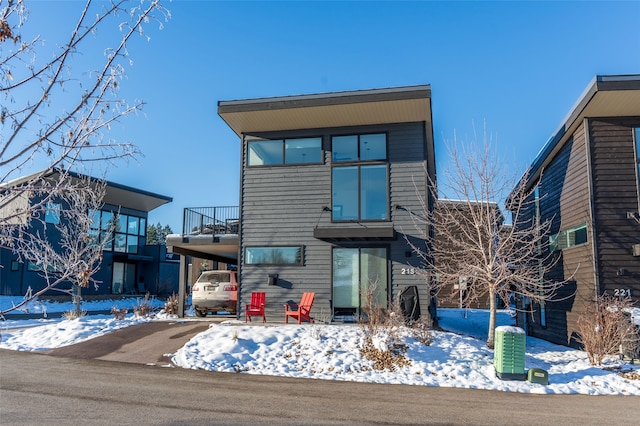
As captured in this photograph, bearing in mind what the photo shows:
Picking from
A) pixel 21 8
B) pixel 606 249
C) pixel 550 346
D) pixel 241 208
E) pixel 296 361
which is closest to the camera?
pixel 21 8

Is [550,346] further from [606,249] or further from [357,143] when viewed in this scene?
[357,143]

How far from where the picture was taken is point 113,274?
29969mm

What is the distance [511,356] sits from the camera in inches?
346

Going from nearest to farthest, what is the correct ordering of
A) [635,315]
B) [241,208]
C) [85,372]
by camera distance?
[85,372], [635,315], [241,208]

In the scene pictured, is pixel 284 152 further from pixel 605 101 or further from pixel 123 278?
pixel 123 278

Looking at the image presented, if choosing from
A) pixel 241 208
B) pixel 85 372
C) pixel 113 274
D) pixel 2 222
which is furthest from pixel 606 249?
pixel 113 274

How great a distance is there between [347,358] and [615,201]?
24.4ft

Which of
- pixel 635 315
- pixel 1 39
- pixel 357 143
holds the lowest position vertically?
pixel 635 315

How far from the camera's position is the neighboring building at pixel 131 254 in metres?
28.6

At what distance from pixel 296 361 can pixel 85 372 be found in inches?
142

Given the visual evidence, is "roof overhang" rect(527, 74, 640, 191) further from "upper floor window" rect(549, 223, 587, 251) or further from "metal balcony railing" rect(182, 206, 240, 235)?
"metal balcony railing" rect(182, 206, 240, 235)

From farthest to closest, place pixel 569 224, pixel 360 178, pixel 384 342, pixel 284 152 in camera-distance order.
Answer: pixel 284 152 < pixel 360 178 < pixel 569 224 < pixel 384 342

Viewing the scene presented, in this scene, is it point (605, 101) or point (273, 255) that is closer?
point (605, 101)

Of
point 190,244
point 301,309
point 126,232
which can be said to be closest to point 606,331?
point 301,309
